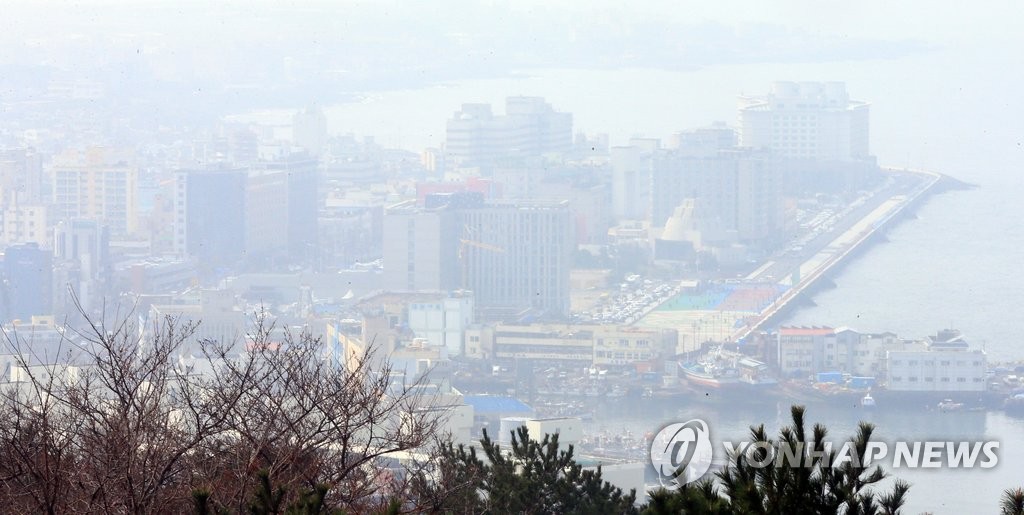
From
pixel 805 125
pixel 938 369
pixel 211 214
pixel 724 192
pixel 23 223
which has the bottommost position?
pixel 938 369

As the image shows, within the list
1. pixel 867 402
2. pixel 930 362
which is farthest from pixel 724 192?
pixel 867 402

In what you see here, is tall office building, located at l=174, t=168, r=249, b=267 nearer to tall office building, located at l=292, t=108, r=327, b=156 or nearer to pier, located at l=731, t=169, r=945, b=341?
tall office building, located at l=292, t=108, r=327, b=156

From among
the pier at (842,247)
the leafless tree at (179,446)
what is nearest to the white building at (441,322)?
the pier at (842,247)

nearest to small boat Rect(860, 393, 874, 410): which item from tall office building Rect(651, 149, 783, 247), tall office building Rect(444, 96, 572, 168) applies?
tall office building Rect(651, 149, 783, 247)

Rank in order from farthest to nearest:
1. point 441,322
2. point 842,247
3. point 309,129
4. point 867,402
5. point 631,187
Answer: point 309,129 → point 631,187 → point 842,247 → point 441,322 → point 867,402

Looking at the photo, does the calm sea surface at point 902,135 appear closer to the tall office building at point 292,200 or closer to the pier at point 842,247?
the pier at point 842,247

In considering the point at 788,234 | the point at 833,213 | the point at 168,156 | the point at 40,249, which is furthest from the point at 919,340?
the point at 168,156

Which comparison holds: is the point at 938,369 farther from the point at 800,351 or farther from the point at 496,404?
the point at 496,404
